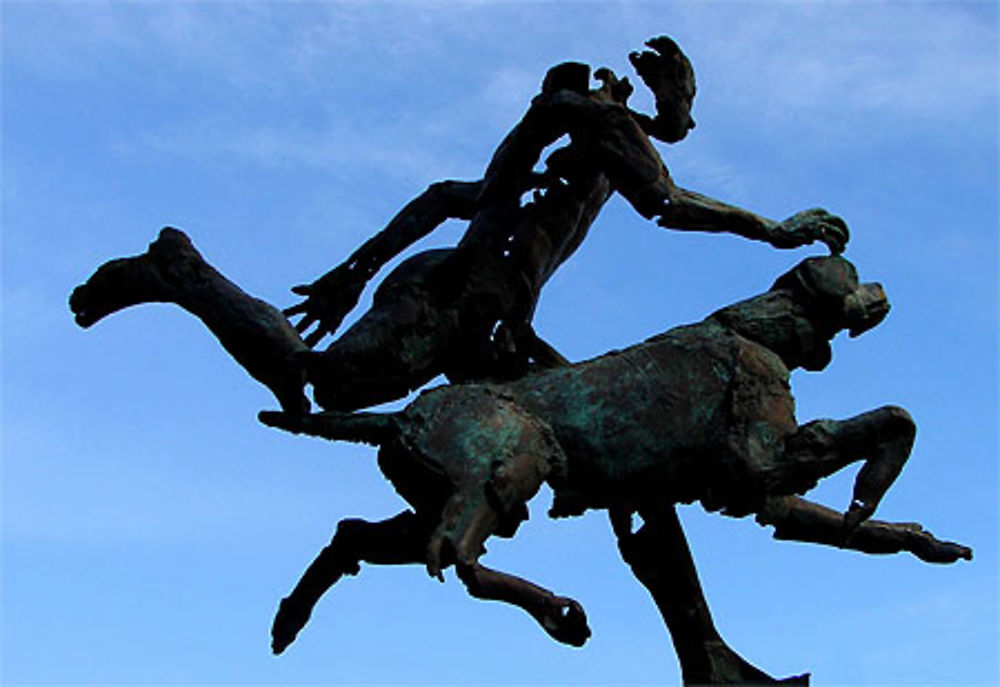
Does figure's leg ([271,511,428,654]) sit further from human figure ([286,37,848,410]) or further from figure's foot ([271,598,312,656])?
human figure ([286,37,848,410])

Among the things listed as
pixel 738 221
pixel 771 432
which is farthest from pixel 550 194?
pixel 771 432

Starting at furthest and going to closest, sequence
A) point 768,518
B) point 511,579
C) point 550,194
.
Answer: point 550,194 → point 768,518 → point 511,579

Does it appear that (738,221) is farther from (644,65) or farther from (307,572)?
(307,572)

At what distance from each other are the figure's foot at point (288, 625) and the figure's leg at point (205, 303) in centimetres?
83

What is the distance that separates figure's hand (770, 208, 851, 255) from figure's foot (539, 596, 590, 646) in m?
1.72

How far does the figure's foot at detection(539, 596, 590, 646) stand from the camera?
7.83m

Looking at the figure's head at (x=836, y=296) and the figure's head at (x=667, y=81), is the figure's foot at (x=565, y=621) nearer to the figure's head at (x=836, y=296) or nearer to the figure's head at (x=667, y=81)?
the figure's head at (x=836, y=296)

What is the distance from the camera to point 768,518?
329 inches

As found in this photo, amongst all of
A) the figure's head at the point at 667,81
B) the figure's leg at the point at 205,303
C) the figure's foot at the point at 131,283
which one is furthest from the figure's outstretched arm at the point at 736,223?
the figure's foot at the point at 131,283

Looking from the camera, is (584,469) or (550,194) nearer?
(584,469)

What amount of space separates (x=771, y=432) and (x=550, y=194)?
59.2 inches

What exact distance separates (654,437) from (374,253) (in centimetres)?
168

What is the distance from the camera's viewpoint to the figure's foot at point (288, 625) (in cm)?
866

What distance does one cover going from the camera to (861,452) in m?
8.16
